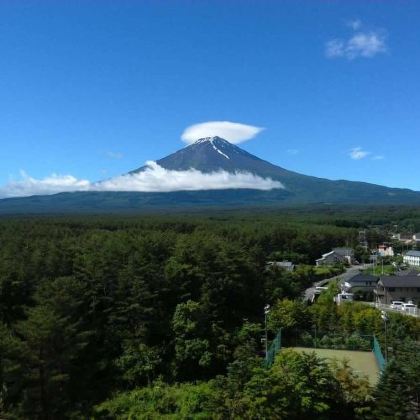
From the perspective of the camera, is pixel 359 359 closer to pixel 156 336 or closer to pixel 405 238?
pixel 156 336

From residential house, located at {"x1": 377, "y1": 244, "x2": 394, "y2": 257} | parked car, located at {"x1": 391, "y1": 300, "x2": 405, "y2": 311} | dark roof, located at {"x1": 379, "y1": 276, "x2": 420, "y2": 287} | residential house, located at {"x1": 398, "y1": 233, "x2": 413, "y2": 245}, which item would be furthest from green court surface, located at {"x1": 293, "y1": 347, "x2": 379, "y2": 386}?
residential house, located at {"x1": 398, "y1": 233, "x2": 413, "y2": 245}

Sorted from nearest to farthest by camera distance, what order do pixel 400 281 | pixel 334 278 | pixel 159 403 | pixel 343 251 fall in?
pixel 159 403 → pixel 400 281 → pixel 334 278 → pixel 343 251

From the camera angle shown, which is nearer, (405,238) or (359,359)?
(359,359)

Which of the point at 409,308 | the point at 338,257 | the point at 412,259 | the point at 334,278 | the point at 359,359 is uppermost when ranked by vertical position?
the point at 338,257

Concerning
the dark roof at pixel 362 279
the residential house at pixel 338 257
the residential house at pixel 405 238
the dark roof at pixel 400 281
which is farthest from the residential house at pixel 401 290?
the residential house at pixel 405 238

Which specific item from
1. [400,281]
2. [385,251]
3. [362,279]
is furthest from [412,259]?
[400,281]

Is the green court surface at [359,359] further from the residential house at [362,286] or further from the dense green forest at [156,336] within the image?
the residential house at [362,286]


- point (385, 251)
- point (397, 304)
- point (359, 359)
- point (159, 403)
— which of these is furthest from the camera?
point (385, 251)

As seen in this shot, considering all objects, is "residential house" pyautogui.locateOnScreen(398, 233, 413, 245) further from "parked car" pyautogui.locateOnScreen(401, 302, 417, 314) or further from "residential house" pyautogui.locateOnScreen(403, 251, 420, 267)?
"parked car" pyautogui.locateOnScreen(401, 302, 417, 314)
